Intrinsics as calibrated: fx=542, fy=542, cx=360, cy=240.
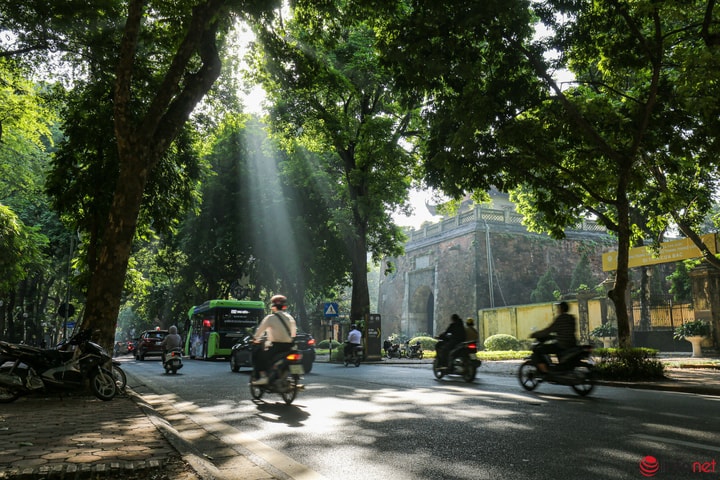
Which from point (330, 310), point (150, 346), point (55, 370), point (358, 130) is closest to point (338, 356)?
point (330, 310)

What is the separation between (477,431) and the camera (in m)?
5.97

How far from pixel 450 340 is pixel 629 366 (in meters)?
4.10

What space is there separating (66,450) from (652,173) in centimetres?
1735

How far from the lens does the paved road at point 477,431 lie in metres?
4.43

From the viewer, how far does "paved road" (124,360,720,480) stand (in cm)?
443

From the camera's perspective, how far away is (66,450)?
4.51 meters

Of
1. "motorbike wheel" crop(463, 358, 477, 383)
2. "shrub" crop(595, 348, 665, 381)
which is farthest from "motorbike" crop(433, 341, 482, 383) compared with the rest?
"shrub" crop(595, 348, 665, 381)

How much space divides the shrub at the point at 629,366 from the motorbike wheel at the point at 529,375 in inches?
95.1

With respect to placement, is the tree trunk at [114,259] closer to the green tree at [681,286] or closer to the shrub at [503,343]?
the shrub at [503,343]

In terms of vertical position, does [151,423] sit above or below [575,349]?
below

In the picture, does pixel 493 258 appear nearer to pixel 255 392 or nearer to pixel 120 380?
pixel 255 392

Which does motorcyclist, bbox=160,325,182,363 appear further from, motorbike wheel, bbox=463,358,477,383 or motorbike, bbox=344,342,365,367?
motorbike wheel, bbox=463,358,477,383

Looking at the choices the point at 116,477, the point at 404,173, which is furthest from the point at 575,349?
the point at 404,173

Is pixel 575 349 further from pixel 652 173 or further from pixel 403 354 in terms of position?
pixel 403 354
